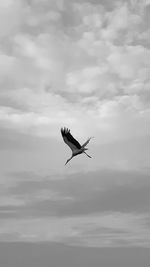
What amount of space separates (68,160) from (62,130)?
7.15 metres

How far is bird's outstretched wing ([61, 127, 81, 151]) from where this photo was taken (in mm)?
131625

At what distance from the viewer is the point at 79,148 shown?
5202 inches

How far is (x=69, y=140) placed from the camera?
132 meters

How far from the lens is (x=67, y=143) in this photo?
134m

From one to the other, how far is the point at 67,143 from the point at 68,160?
5900 mm

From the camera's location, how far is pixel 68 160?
138875 mm

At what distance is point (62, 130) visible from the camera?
13388 centimetres

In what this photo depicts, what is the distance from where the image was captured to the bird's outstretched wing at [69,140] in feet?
432

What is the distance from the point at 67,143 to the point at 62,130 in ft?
7.42

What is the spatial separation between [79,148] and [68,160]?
24.0 feet

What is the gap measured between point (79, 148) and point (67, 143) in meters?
2.64
